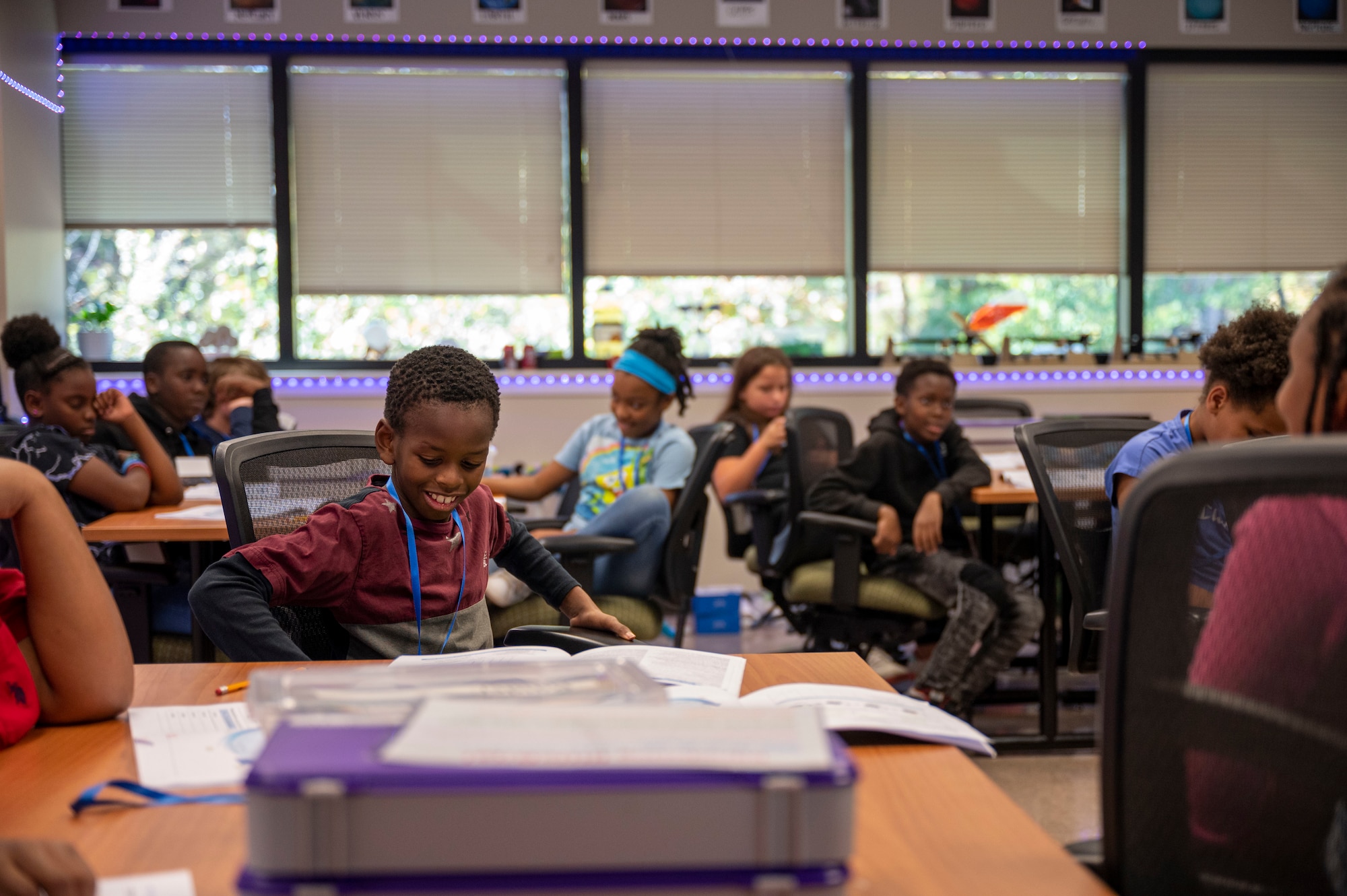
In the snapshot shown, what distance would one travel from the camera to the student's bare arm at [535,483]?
117 inches

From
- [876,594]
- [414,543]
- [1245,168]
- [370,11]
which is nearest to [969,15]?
[1245,168]

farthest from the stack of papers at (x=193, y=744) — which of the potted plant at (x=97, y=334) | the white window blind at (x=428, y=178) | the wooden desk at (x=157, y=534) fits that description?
the potted plant at (x=97, y=334)

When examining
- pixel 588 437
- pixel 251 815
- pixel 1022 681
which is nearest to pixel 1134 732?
pixel 251 815

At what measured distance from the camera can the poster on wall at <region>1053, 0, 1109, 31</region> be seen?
5395 millimetres

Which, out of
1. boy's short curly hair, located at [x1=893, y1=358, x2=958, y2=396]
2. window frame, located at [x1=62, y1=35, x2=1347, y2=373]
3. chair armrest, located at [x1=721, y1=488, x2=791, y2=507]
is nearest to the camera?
boy's short curly hair, located at [x1=893, y1=358, x2=958, y2=396]

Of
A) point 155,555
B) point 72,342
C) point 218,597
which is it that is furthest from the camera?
point 72,342

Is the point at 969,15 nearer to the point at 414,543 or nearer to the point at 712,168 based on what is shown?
the point at 712,168

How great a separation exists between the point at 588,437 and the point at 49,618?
2074 millimetres

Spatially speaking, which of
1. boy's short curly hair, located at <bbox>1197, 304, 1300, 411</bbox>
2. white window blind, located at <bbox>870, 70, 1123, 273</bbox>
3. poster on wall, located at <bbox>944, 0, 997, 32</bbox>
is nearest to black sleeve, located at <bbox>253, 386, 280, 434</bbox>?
boy's short curly hair, located at <bbox>1197, 304, 1300, 411</bbox>

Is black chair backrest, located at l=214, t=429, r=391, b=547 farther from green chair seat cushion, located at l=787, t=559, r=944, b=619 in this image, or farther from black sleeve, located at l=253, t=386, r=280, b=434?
black sleeve, located at l=253, t=386, r=280, b=434

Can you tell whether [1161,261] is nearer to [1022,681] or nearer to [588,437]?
[1022,681]

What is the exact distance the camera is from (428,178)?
5.33 meters

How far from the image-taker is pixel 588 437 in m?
3.07

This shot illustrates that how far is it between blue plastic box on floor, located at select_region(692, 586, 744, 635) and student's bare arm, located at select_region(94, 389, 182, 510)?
2158 mm
